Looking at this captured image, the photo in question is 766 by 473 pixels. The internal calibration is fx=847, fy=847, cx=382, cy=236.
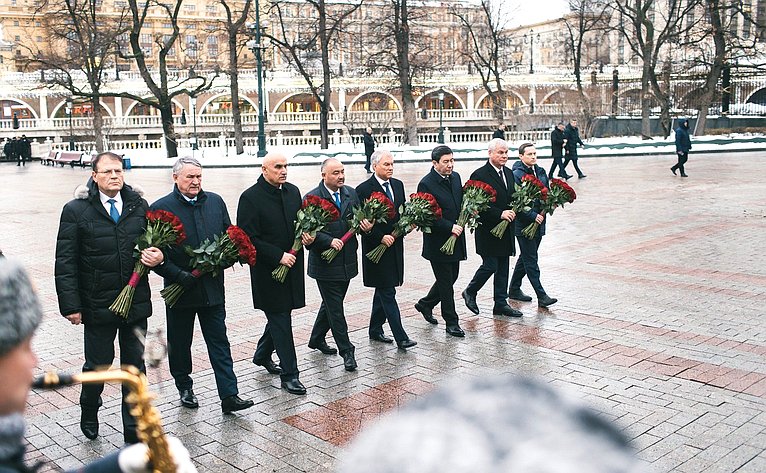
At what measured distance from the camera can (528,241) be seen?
31.8 ft

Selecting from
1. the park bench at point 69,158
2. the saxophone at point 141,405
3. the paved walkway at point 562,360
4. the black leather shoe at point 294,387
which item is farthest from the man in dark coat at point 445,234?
the park bench at point 69,158

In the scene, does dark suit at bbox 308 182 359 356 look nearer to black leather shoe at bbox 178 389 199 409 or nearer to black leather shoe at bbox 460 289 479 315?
black leather shoe at bbox 178 389 199 409

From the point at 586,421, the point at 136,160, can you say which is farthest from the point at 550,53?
the point at 586,421

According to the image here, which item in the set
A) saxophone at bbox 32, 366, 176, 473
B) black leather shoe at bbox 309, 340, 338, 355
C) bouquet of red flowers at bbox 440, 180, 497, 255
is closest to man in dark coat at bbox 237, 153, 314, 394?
black leather shoe at bbox 309, 340, 338, 355

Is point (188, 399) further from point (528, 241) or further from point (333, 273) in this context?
point (528, 241)

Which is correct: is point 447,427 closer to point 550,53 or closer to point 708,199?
point 708,199

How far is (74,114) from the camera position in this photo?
80.4 metres

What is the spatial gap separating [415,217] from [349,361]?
1.59m

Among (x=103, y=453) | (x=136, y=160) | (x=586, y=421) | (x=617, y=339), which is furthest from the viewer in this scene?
(x=136, y=160)

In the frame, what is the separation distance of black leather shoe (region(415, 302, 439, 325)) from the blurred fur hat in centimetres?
759

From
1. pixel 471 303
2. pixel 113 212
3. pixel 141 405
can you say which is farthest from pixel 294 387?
pixel 141 405

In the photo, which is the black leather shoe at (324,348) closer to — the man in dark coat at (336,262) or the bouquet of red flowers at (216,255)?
the man in dark coat at (336,262)

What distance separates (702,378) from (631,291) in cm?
335

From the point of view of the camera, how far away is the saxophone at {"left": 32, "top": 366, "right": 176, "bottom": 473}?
2029 mm
